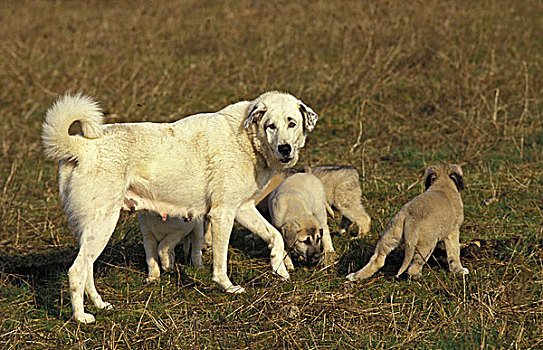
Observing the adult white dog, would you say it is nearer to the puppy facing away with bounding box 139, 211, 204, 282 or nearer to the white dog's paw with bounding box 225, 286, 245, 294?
the white dog's paw with bounding box 225, 286, 245, 294

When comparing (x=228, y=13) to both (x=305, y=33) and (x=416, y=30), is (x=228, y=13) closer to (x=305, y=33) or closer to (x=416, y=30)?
(x=305, y=33)

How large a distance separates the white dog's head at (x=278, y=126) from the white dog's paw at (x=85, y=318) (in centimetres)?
188

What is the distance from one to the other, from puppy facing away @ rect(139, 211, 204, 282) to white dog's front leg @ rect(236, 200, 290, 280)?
0.43 m

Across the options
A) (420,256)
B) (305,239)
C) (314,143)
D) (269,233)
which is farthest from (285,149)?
(314,143)

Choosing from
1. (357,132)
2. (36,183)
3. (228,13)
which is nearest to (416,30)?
(357,132)

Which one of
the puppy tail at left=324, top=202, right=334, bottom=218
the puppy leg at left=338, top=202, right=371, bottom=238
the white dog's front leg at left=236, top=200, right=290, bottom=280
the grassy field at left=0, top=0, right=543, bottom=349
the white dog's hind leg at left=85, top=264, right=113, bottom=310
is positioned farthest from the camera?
the puppy tail at left=324, top=202, right=334, bottom=218

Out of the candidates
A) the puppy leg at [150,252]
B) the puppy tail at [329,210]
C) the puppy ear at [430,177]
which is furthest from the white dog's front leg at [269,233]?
the puppy tail at [329,210]

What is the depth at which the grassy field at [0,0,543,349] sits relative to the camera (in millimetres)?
4633

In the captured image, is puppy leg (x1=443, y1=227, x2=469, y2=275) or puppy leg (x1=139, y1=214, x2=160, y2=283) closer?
puppy leg (x1=443, y1=227, x2=469, y2=275)

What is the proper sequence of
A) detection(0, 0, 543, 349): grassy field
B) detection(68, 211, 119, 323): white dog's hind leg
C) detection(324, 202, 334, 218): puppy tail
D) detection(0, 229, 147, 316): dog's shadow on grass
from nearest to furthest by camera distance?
detection(0, 0, 543, 349): grassy field < detection(68, 211, 119, 323): white dog's hind leg < detection(0, 229, 147, 316): dog's shadow on grass < detection(324, 202, 334, 218): puppy tail

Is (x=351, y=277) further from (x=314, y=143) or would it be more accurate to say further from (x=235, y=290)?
(x=314, y=143)

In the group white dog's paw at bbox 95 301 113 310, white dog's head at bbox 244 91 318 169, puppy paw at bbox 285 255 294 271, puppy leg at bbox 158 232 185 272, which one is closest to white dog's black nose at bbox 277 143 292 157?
white dog's head at bbox 244 91 318 169

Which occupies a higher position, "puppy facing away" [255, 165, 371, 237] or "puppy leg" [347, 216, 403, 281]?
"puppy leg" [347, 216, 403, 281]

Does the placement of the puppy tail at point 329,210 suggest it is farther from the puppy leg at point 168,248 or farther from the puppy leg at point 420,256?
the puppy leg at point 420,256
